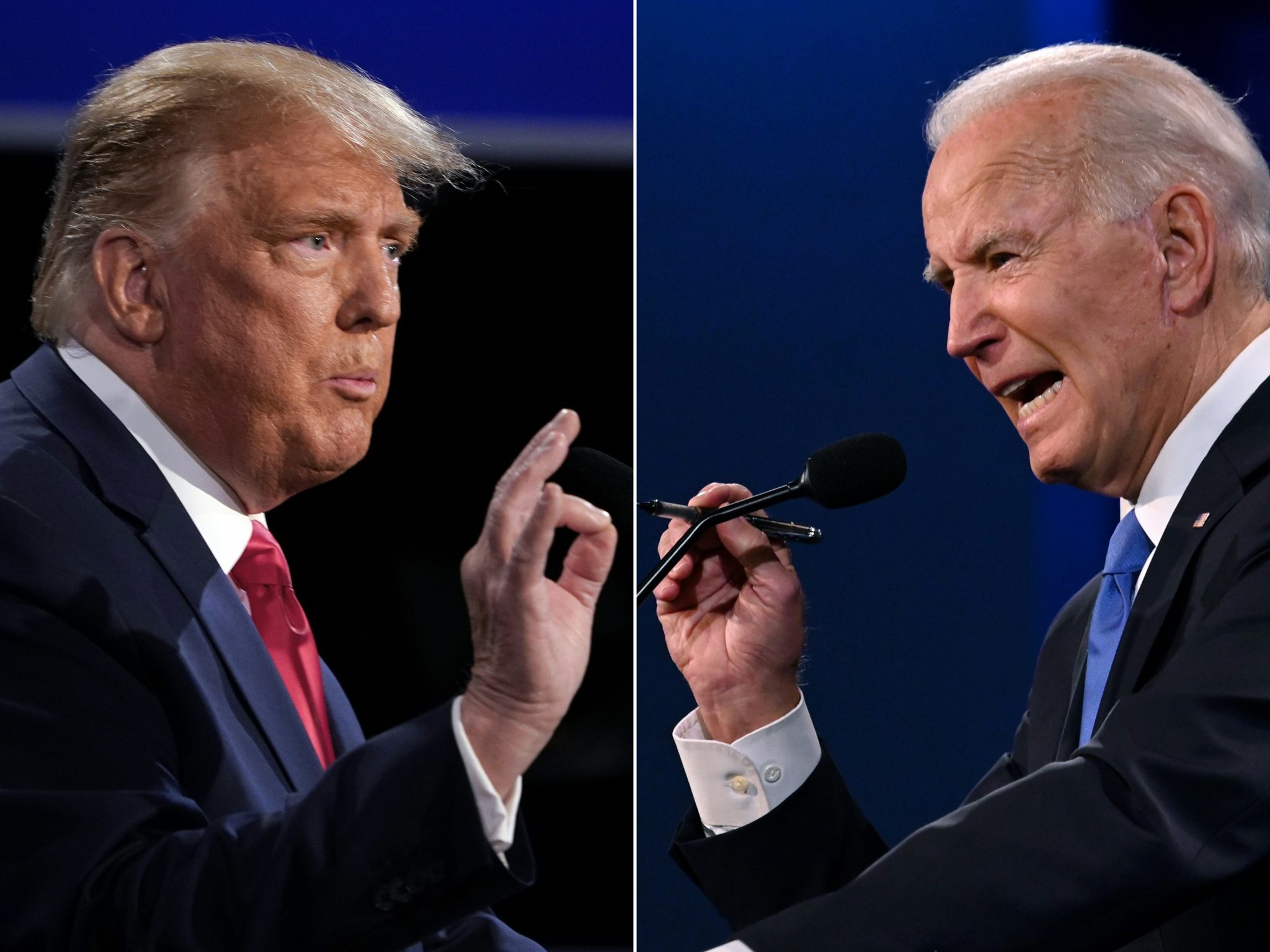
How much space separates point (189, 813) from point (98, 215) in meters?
0.70

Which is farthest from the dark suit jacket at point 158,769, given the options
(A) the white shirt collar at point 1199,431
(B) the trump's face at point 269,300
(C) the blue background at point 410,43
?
(A) the white shirt collar at point 1199,431

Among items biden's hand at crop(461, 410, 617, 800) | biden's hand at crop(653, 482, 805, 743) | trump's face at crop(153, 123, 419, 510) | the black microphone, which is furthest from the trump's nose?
biden's hand at crop(653, 482, 805, 743)

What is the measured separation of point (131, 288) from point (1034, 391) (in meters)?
1.27

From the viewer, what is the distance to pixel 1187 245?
201 centimetres

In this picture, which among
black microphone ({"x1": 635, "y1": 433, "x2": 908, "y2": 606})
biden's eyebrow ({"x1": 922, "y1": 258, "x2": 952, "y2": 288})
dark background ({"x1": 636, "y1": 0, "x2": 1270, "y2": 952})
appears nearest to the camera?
black microphone ({"x1": 635, "y1": 433, "x2": 908, "y2": 606})

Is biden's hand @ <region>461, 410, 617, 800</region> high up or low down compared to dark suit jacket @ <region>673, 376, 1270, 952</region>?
up

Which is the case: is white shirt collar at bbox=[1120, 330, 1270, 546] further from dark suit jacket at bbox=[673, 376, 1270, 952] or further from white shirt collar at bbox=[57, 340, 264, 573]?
white shirt collar at bbox=[57, 340, 264, 573]

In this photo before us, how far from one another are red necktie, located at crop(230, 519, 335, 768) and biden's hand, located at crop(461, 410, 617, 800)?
1.06 feet

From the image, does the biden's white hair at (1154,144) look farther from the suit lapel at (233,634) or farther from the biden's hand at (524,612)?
the suit lapel at (233,634)

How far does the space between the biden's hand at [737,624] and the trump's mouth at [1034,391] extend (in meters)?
0.41

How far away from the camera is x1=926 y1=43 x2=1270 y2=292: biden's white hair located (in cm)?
202

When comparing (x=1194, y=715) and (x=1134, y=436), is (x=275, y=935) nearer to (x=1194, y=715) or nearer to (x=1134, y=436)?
(x=1194, y=715)

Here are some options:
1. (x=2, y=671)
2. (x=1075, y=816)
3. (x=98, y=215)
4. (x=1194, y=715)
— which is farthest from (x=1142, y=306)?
(x=2, y=671)

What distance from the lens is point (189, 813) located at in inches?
57.4
